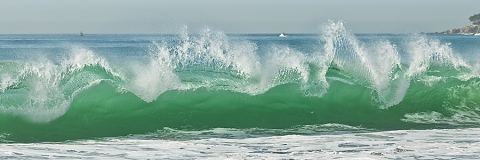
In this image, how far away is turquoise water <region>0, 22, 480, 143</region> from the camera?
38.8ft

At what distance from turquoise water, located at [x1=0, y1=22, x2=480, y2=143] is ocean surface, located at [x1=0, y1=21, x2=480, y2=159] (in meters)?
0.02

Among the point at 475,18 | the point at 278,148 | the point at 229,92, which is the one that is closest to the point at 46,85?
the point at 229,92

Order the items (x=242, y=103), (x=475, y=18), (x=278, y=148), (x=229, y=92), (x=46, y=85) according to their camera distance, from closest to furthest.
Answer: (x=278, y=148) < (x=46, y=85) < (x=242, y=103) < (x=229, y=92) < (x=475, y=18)

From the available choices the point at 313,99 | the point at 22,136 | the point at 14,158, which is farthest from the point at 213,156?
the point at 313,99

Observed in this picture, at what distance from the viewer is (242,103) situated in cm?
1341

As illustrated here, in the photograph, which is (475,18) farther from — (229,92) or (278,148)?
(278,148)

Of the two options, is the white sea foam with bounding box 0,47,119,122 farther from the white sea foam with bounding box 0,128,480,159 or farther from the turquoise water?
the white sea foam with bounding box 0,128,480,159

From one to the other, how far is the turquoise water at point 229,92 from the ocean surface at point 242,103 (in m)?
0.02

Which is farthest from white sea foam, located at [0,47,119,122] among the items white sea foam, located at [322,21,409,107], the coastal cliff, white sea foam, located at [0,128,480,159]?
the coastal cliff

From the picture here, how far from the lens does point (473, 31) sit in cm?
15662

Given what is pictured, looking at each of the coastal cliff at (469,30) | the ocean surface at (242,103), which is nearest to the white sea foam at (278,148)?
the ocean surface at (242,103)

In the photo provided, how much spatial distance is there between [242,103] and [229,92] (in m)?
0.51

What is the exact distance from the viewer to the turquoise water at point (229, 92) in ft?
38.8

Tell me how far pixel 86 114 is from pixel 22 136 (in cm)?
163
